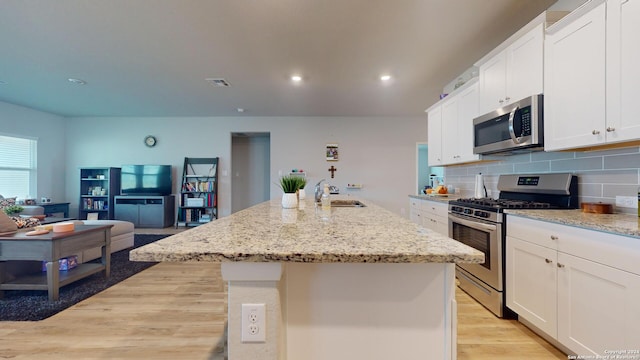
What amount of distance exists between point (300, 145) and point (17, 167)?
569 centimetres

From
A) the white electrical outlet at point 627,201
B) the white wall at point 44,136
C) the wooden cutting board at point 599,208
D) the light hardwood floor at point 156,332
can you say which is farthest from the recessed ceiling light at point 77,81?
the white electrical outlet at point 627,201

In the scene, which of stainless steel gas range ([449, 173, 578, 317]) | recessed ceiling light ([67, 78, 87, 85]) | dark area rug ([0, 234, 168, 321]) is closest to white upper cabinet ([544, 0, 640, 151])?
stainless steel gas range ([449, 173, 578, 317])

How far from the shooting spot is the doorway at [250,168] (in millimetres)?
6918

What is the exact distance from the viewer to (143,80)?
3.99m

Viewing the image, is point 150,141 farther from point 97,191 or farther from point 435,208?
point 435,208

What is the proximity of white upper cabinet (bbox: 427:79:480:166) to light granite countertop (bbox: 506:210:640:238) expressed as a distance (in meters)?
1.23

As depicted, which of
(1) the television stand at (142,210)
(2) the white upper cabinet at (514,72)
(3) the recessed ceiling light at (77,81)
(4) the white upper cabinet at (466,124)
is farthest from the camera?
(1) the television stand at (142,210)

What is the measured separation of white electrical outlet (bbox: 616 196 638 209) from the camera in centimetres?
172

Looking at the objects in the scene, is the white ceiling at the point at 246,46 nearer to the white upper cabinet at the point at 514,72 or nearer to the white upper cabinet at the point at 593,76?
the white upper cabinet at the point at 514,72

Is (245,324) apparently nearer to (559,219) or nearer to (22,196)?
(559,219)

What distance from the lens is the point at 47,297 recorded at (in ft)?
8.40

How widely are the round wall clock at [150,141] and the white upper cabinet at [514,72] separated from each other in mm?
6517

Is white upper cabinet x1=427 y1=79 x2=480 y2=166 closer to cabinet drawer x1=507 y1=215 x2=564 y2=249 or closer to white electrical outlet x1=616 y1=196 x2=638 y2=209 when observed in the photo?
cabinet drawer x1=507 y1=215 x2=564 y2=249

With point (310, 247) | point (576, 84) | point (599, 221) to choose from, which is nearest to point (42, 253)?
point (310, 247)
